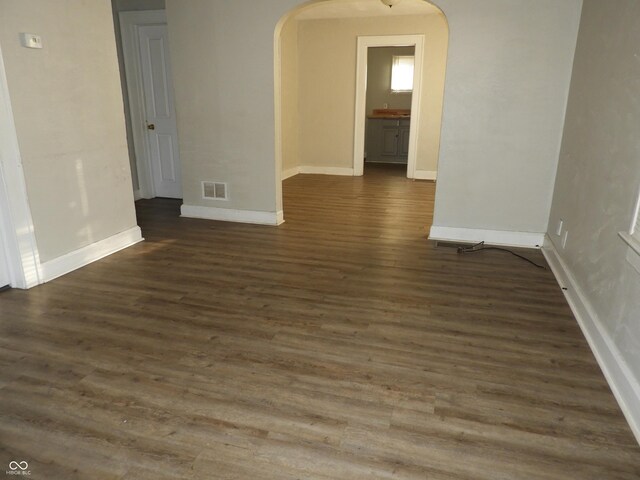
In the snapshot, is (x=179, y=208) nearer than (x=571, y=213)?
No

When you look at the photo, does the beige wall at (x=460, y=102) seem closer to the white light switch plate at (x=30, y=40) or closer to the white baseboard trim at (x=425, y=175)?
the white light switch plate at (x=30, y=40)

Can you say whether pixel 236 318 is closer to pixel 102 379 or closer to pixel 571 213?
pixel 102 379

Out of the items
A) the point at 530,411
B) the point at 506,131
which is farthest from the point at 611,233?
the point at 506,131

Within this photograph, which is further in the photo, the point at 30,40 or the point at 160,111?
the point at 160,111

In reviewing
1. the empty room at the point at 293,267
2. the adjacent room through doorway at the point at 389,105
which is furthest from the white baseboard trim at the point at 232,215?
the adjacent room through doorway at the point at 389,105

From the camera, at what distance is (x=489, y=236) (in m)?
4.11

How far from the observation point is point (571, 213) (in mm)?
3180

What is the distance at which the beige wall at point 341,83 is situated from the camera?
695 cm

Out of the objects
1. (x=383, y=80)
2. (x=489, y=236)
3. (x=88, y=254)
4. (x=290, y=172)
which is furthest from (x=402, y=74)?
(x=88, y=254)

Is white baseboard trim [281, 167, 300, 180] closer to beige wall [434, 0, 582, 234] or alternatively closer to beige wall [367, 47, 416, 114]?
beige wall [367, 47, 416, 114]

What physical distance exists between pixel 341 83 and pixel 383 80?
2729 mm

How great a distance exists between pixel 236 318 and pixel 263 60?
9.15 ft

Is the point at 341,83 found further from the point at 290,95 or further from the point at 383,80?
the point at 383,80

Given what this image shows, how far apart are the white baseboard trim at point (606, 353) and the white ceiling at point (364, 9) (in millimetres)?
4758
